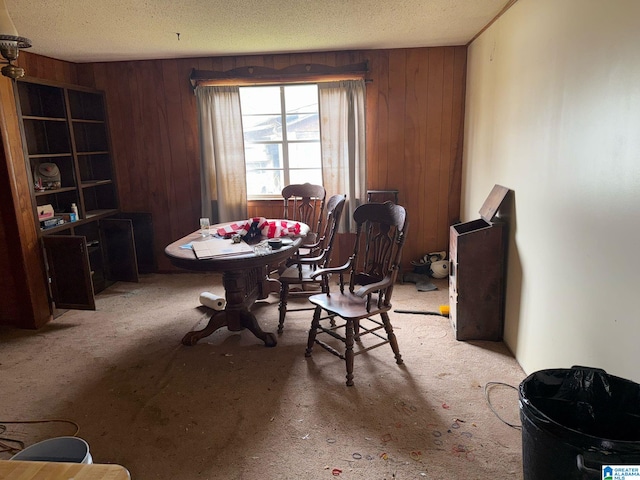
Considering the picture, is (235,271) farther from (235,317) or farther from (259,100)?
(259,100)

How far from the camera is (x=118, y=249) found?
177 inches

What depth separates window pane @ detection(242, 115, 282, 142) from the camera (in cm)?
451

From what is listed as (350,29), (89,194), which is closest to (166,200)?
(89,194)

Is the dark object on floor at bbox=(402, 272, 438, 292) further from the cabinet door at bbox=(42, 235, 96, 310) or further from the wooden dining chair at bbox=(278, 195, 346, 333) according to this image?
the cabinet door at bbox=(42, 235, 96, 310)

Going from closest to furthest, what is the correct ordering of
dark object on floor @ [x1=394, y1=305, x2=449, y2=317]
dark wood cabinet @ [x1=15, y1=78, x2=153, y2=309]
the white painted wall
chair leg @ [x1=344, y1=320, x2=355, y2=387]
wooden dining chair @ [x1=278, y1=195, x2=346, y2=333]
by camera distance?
1. the white painted wall
2. chair leg @ [x1=344, y1=320, x2=355, y2=387]
3. wooden dining chair @ [x1=278, y1=195, x2=346, y2=333]
4. dark object on floor @ [x1=394, y1=305, x2=449, y2=317]
5. dark wood cabinet @ [x1=15, y1=78, x2=153, y2=309]

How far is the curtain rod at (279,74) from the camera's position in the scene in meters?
4.15

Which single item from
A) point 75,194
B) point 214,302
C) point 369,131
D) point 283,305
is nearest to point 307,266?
point 283,305

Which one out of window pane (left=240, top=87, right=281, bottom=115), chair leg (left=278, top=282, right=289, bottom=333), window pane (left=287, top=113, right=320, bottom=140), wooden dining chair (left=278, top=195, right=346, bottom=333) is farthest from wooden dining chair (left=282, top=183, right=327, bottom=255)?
window pane (left=240, top=87, right=281, bottom=115)

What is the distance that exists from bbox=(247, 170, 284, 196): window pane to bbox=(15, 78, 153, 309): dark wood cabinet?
4.03 ft

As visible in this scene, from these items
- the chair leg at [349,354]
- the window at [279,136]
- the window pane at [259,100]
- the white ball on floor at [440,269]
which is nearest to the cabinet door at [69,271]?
the window at [279,136]

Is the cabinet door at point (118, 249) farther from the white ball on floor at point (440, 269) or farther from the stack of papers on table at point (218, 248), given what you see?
the white ball on floor at point (440, 269)

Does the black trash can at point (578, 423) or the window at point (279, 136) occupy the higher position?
the window at point (279, 136)

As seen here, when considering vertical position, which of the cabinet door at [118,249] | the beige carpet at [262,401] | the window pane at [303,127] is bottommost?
the beige carpet at [262,401]

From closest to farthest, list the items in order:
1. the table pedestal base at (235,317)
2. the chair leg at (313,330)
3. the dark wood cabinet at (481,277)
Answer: the chair leg at (313,330)
the dark wood cabinet at (481,277)
the table pedestal base at (235,317)
